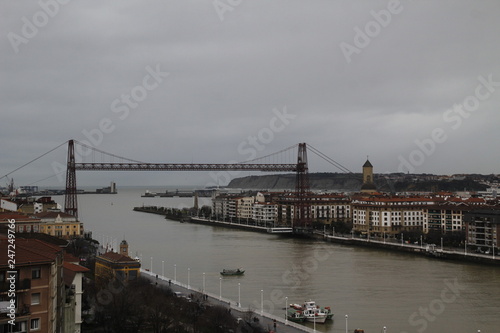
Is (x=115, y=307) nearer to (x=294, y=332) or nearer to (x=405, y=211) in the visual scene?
(x=294, y=332)

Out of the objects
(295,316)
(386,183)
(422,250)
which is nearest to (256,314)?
(295,316)

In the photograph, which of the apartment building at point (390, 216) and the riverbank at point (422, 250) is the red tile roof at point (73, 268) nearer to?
the riverbank at point (422, 250)

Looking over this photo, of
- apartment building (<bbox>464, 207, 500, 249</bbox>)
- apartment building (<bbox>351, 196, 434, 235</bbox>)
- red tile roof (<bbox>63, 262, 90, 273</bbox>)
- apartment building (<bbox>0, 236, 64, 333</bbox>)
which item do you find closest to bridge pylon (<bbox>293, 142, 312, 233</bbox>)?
apartment building (<bbox>351, 196, 434, 235</bbox>)

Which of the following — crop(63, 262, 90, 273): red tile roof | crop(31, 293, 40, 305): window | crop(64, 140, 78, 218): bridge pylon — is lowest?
crop(63, 262, 90, 273): red tile roof

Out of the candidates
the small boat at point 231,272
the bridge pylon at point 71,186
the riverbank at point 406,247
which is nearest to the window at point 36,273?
the small boat at point 231,272

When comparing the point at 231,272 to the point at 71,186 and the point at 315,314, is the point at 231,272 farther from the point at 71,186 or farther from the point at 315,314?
the point at 71,186

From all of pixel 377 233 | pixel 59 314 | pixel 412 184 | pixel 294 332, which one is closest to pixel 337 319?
pixel 294 332

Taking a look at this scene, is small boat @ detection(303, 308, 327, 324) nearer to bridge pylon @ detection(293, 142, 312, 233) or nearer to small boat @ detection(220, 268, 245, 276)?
small boat @ detection(220, 268, 245, 276)
